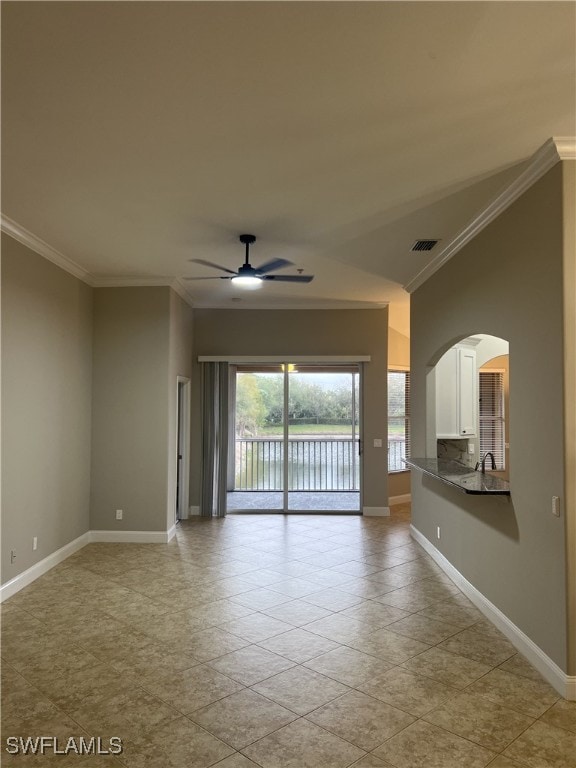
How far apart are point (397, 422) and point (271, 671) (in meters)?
6.19

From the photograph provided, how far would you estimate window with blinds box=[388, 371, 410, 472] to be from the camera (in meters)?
8.88

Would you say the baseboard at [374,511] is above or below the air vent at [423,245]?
below

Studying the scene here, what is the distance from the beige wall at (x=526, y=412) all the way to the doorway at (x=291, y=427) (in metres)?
3.43

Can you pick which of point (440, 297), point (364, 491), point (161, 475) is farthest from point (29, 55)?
point (364, 491)

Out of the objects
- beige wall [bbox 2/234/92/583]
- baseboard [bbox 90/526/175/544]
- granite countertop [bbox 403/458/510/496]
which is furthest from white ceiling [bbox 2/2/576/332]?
baseboard [bbox 90/526/175/544]

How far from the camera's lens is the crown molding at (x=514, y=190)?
290 centimetres

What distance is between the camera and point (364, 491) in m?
7.71

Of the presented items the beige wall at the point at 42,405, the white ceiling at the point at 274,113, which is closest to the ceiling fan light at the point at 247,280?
the white ceiling at the point at 274,113

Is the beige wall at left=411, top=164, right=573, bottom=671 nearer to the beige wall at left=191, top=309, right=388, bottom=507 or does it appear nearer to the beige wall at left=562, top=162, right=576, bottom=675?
the beige wall at left=562, top=162, right=576, bottom=675

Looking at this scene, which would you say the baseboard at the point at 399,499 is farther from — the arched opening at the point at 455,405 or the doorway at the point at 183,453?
the doorway at the point at 183,453

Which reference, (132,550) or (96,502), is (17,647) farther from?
(96,502)

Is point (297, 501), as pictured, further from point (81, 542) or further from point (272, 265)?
point (272, 265)

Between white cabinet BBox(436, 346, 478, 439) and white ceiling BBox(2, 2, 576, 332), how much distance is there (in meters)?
2.13

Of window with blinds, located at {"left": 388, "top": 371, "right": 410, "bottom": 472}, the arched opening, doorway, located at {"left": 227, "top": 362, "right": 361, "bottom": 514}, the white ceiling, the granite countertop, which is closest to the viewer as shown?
the white ceiling
